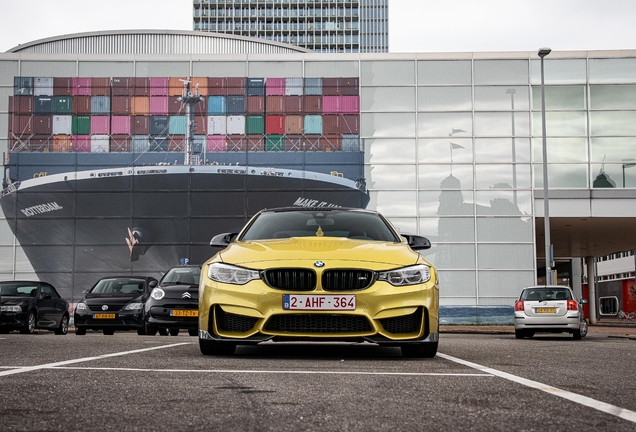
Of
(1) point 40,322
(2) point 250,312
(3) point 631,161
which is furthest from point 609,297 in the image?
(2) point 250,312

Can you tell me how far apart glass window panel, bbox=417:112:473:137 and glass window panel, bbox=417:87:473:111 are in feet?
0.92

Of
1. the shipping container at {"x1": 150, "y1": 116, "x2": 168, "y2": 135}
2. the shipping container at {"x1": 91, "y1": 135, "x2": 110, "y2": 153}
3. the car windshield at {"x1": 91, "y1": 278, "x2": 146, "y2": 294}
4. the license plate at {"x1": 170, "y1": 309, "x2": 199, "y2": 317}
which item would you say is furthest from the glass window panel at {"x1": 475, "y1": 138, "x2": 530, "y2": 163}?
the license plate at {"x1": 170, "y1": 309, "x2": 199, "y2": 317}

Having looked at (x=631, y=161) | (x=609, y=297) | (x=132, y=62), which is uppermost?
(x=132, y=62)

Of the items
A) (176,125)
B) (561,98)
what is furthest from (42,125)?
(561,98)

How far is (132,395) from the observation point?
4.55 m

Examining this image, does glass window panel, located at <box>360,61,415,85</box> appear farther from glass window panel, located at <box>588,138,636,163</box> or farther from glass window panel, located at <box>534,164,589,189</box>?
glass window panel, located at <box>588,138,636,163</box>

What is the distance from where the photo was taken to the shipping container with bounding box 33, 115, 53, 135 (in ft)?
→ 110

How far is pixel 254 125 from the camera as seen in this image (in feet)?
111

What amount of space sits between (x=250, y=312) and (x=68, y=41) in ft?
117

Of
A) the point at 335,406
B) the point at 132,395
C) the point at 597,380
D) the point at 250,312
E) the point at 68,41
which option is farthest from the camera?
the point at 68,41

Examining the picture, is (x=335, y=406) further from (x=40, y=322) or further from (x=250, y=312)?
(x=40, y=322)

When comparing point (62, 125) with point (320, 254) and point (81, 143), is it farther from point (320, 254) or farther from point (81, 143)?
point (320, 254)

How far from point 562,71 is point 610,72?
1924 millimetres

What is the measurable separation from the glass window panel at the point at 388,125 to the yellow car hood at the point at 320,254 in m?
26.0
